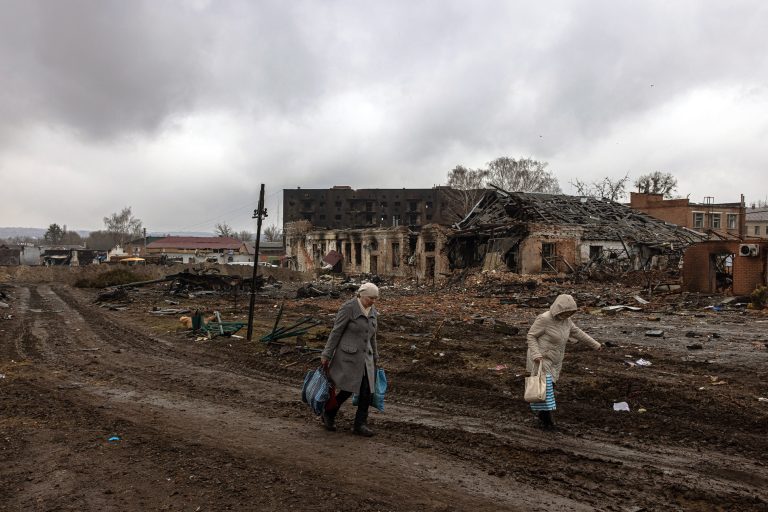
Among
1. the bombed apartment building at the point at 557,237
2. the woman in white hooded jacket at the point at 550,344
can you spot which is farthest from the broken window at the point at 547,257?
the woman in white hooded jacket at the point at 550,344

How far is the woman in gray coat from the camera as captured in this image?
600cm

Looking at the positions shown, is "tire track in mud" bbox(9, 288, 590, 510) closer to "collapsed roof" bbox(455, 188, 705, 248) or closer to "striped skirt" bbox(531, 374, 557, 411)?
"striped skirt" bbox(531, 374, 557, 411)

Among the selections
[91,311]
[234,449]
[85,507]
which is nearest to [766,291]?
[234,449]

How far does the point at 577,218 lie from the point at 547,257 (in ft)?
16.3

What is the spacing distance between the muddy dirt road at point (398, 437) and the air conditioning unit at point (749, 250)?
10354mm

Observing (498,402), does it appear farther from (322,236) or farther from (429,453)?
(322,236)

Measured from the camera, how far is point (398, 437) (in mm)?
6039

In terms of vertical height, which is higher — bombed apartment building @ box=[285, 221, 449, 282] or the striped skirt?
bombed apartment building @ box=[285, 221, 449, 282]

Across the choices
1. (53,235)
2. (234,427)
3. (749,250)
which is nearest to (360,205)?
(53,235)

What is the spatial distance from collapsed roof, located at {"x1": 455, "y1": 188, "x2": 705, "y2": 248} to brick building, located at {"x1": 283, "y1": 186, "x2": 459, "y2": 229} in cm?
5344

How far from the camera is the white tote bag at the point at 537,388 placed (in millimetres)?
6051

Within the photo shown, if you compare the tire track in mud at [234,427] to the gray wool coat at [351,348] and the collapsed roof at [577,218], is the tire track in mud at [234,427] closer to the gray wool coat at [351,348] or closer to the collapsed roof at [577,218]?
the gray wool coat at [351,348]

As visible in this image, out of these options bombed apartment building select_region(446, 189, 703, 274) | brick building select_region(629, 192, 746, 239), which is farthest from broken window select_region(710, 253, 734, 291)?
brick building select_region(629, 192, 746, 239)

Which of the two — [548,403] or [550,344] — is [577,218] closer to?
[550,344]
